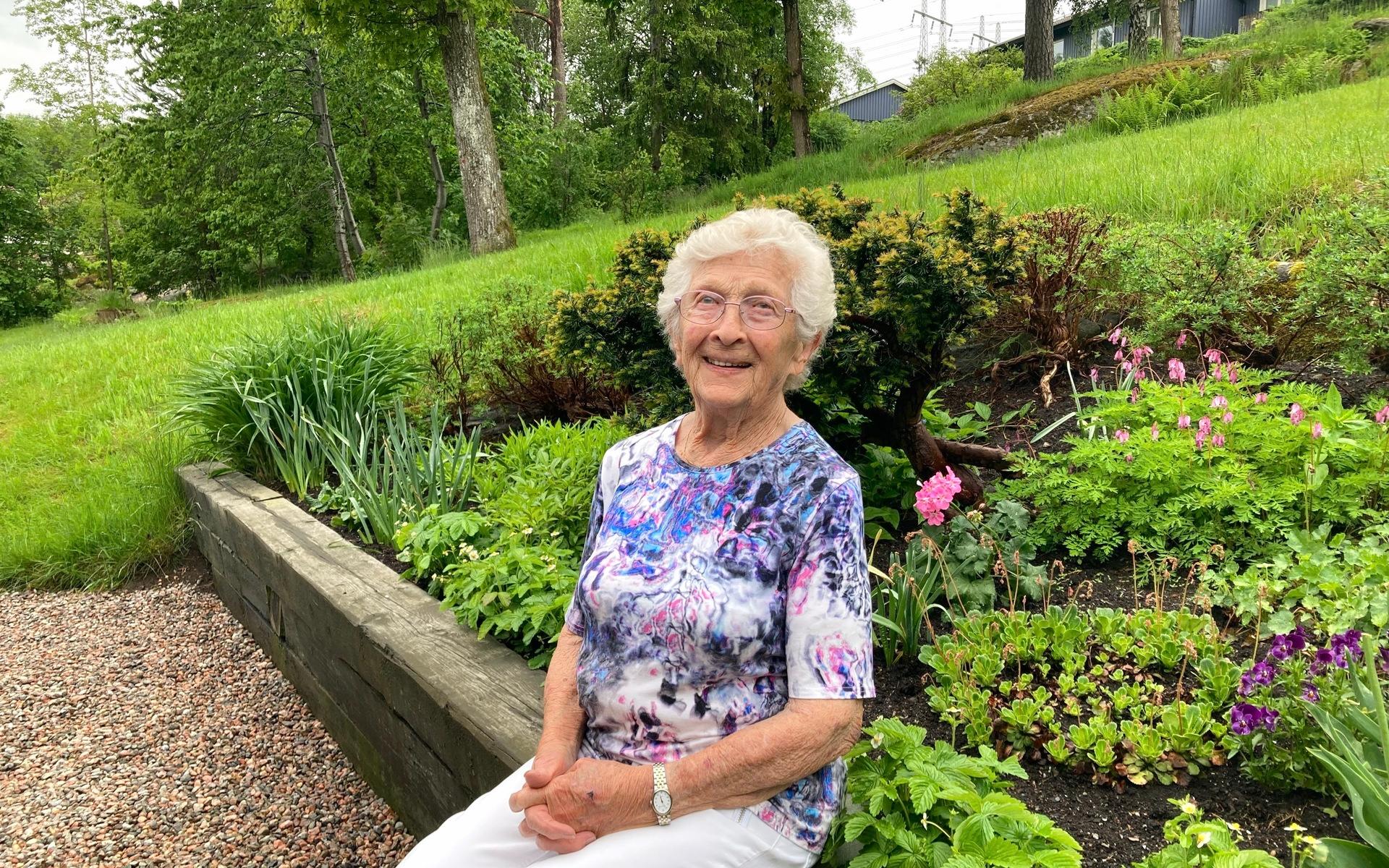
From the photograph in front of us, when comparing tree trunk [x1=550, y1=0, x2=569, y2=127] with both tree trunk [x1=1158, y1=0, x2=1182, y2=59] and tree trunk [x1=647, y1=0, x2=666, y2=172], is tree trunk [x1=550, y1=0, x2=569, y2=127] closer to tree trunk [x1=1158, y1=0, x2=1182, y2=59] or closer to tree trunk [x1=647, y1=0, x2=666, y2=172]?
tree trunk [x1=647, y1=0, x2=666, y2=172]

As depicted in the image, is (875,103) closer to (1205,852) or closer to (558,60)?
(558,60)

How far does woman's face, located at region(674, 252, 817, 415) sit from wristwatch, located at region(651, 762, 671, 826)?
74 cm

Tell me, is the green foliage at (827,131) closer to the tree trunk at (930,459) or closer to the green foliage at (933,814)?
the tree trunk at (930,459)

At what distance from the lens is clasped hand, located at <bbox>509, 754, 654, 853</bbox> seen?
1.52 m

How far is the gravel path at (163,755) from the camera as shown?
2951mm

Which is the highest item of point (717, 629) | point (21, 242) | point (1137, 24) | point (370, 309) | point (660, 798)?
point (1137, 24)

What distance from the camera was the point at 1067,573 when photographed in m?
2.60

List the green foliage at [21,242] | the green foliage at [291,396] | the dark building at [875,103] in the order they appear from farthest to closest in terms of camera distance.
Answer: the dark building at [875,103], the green foliage at [21,242], the green foliage at [291,396]

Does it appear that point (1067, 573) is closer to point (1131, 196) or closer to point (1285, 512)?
point (1285, 512)

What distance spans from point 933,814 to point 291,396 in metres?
4.44

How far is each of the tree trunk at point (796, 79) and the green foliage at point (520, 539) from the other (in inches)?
485

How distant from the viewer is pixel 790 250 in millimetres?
1792

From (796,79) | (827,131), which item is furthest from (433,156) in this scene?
(827,131)

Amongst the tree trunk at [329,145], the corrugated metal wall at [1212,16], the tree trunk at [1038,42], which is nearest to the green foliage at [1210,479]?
the tree trunk at [1038,42]
